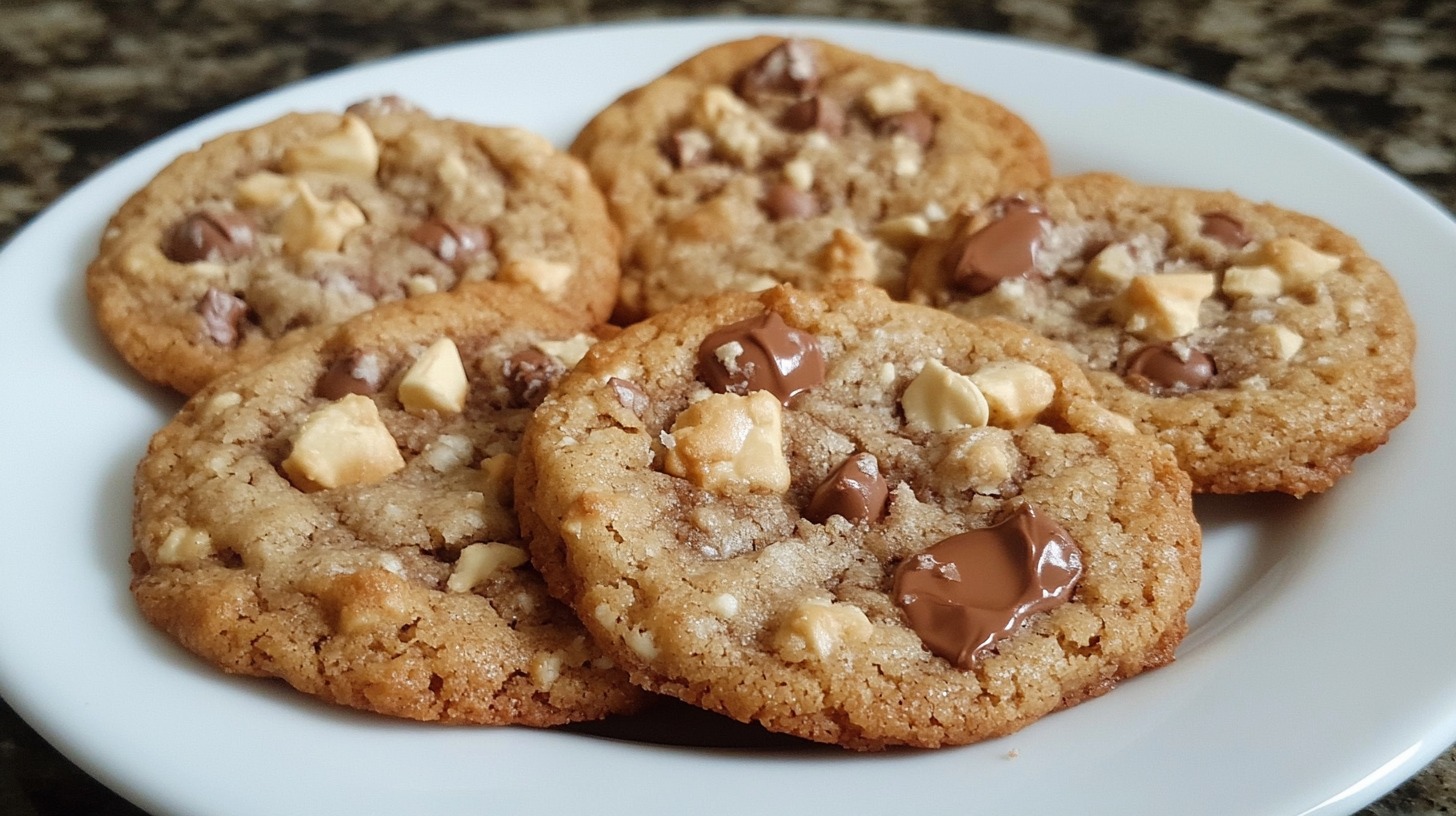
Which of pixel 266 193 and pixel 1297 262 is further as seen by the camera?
pixel 266 193

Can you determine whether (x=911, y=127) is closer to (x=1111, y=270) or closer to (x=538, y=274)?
(x=1111, y=270)

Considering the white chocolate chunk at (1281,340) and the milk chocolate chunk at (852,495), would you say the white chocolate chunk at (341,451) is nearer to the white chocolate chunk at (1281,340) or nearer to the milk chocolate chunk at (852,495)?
the milk chocolate chunk at (852,495)

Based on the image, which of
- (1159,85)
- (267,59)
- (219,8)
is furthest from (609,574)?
(219,8)

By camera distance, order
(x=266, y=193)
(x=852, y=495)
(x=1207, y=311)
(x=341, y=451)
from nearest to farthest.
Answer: (x=852, y=495)
(x=341, y=451)
(x=1207, y=311)
(x=266, y=193)

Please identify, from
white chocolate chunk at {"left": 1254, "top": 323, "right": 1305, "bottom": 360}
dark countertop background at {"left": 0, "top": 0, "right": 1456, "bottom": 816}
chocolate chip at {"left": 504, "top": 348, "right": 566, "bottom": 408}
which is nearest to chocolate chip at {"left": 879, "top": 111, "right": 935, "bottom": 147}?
white chocolate chunk at {"left": 1254, "top": 323, "right": 1305, "bottom": 360}

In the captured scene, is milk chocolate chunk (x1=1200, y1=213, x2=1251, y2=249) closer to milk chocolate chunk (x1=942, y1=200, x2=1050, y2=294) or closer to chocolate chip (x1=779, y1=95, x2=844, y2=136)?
milk chocolate chunk (x1=942, y1=200, x2=1050, y2=294)

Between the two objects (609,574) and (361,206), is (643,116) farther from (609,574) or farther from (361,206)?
(609,574)

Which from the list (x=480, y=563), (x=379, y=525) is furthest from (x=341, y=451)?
(x=480, y=563)
